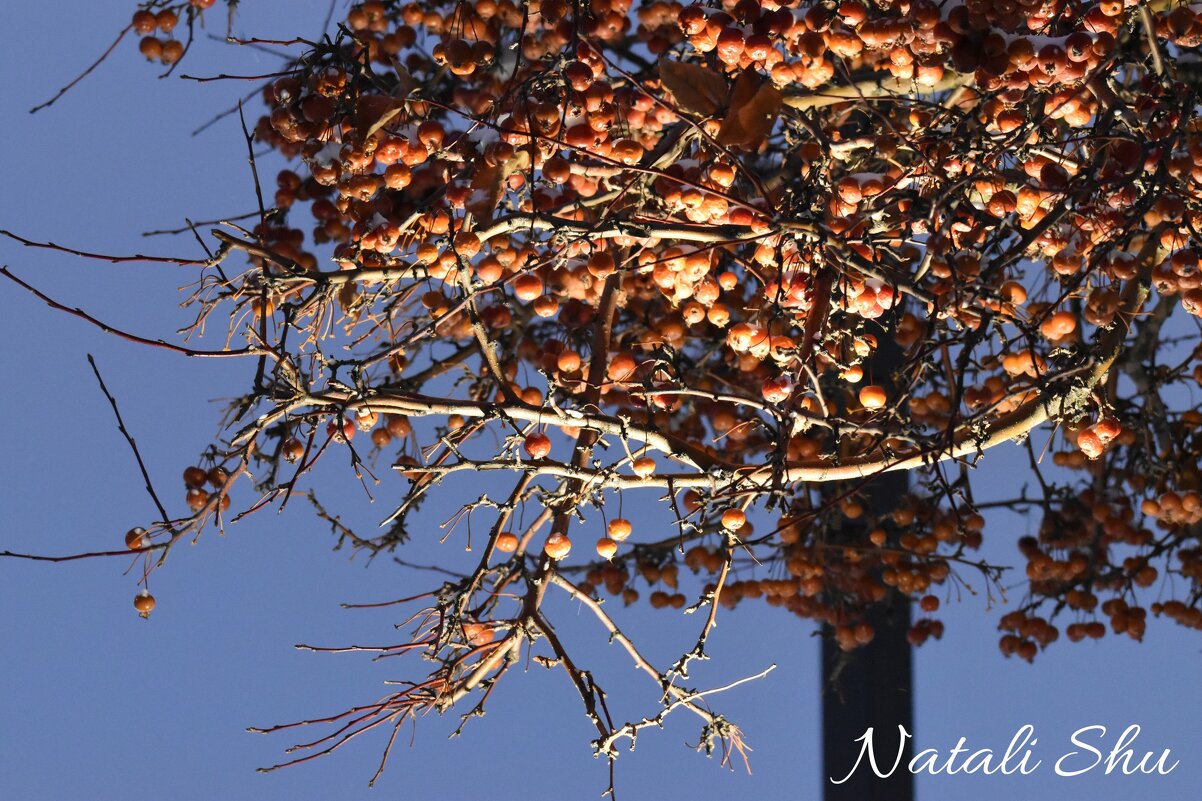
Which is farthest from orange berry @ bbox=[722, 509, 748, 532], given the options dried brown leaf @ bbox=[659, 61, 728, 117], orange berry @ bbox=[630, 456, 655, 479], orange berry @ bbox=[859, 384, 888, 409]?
dried brown leaf @ bbox=[659, 61, 728, 117]

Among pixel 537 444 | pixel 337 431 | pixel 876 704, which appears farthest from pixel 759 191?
pixel 876 704

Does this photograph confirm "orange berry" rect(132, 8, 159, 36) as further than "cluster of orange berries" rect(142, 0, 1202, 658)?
Yes

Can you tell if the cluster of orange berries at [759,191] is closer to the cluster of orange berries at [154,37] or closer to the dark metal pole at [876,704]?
the cluster of orange berries at [154,37]

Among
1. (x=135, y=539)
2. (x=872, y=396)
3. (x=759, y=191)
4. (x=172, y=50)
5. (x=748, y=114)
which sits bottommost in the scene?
(x=135, y=539)

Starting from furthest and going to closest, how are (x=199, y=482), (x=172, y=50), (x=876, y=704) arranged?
(x=876, y=704), (x=172, y=50), (x=199, y=482)

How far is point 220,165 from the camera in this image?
12.1ft

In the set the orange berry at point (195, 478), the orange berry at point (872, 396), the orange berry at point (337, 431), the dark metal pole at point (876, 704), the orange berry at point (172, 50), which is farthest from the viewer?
the dark metal pole at point (876, 704)

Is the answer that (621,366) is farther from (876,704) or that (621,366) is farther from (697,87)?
(876,704)

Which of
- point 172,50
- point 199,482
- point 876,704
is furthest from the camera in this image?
point 876,704

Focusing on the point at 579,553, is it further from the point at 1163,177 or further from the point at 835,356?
the point at 1163,177

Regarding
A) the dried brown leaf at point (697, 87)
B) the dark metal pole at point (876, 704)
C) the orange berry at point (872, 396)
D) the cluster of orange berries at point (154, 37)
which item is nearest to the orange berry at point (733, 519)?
the orange berry at point (872, 396)

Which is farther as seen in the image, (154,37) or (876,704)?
(876,704)

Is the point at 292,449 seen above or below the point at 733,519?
above

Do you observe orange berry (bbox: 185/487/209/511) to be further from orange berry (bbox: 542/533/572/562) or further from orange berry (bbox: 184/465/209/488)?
orange berry (bbox: 542/533/572/562)
